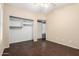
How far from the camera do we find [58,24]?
175 inches

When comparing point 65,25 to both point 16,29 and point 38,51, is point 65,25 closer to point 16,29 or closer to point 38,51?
point 38,51

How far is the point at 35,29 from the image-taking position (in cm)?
516

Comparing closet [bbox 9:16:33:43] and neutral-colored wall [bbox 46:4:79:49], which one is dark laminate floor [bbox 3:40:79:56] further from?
neutral-colored wall [bbox 46:4:79:49]

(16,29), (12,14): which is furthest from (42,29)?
(12,14)

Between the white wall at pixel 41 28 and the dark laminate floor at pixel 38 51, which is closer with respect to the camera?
the dark laminate floor at pixel 38 51

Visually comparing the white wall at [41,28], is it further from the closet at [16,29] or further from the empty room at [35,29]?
the closet at [16,29]

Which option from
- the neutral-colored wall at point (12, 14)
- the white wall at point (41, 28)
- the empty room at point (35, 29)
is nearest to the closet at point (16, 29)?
the empty room at point (35, 29)

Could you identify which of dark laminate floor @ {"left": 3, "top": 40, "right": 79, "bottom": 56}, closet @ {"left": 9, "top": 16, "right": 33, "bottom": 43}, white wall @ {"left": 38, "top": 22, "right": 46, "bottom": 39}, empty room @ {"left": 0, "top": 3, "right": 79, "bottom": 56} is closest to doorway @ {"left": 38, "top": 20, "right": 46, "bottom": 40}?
white wall @ {"left": 38, "top": 22, "right": 46, "bottom": 39}

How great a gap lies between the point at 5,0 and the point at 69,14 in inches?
121

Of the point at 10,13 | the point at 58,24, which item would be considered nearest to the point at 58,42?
the point at 58,24

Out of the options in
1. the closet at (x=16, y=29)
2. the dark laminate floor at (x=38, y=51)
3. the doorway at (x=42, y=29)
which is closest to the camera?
the dark laminate floor at (x=38, y=51)

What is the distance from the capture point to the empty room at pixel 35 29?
306 centimetres

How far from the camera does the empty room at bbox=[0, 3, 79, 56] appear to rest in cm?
306

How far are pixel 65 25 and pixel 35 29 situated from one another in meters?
1.92
